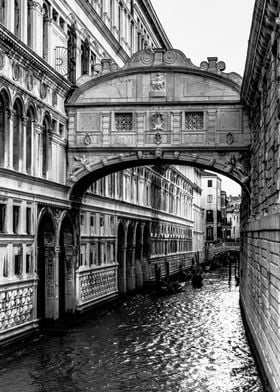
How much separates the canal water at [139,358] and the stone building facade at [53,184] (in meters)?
1.34

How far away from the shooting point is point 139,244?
139 ft

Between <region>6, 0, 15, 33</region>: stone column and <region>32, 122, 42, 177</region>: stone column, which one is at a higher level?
<region>6, 0, 15, 33</region>: stone column

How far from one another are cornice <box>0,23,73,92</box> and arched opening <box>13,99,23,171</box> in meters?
1.37

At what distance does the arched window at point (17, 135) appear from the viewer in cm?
2173

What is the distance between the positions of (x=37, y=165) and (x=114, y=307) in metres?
11.1

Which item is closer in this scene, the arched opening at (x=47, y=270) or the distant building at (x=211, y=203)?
the arched opening at (x=47, y=270)

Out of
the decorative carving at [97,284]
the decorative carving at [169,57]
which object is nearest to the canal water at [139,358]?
the decorative carving at [97,284]

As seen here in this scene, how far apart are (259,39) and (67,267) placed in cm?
1407

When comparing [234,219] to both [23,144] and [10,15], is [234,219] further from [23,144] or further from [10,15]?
[10,15]

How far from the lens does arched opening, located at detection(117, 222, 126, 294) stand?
122ft

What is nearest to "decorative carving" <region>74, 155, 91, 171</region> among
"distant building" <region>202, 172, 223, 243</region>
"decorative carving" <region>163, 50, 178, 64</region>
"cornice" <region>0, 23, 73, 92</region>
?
"cornice" <region>0, 23, 73, 92</region>

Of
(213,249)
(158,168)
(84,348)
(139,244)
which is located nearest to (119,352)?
(84,348)

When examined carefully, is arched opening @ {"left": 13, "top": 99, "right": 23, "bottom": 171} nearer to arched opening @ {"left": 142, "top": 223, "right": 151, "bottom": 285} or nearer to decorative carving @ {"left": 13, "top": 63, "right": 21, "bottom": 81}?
decorative carving @ {"left": 13, "top": 63, "right": 21, "bottom": 81}

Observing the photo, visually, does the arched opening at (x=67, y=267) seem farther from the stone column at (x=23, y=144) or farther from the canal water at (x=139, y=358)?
the stone column at (x=23, y=144)
